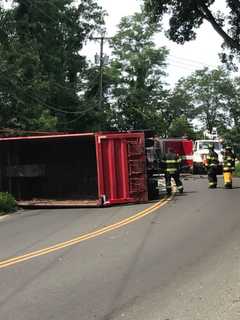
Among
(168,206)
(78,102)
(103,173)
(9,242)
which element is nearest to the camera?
(9,242)

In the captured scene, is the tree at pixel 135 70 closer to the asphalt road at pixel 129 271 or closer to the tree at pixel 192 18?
the tree at pixel 192 18

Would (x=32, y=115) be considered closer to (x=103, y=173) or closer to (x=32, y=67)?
(x=32, y=67)

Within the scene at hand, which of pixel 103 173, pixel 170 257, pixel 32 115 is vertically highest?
pixel 32 115

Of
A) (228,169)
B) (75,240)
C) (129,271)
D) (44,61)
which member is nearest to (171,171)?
(228,169)

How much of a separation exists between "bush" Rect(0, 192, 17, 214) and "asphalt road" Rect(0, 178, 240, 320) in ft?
12.3

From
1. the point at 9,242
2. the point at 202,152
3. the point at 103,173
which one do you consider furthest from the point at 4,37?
the point at 9,242

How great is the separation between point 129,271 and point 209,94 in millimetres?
86497

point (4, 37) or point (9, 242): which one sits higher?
point (4, 37)

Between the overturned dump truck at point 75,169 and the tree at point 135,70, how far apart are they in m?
45.8

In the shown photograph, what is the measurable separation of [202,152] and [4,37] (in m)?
14.6

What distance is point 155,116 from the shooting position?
70.8m

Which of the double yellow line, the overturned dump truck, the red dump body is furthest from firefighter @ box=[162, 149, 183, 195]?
the red dump body

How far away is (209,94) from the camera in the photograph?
306 ft

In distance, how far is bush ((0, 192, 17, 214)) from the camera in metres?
18.8
